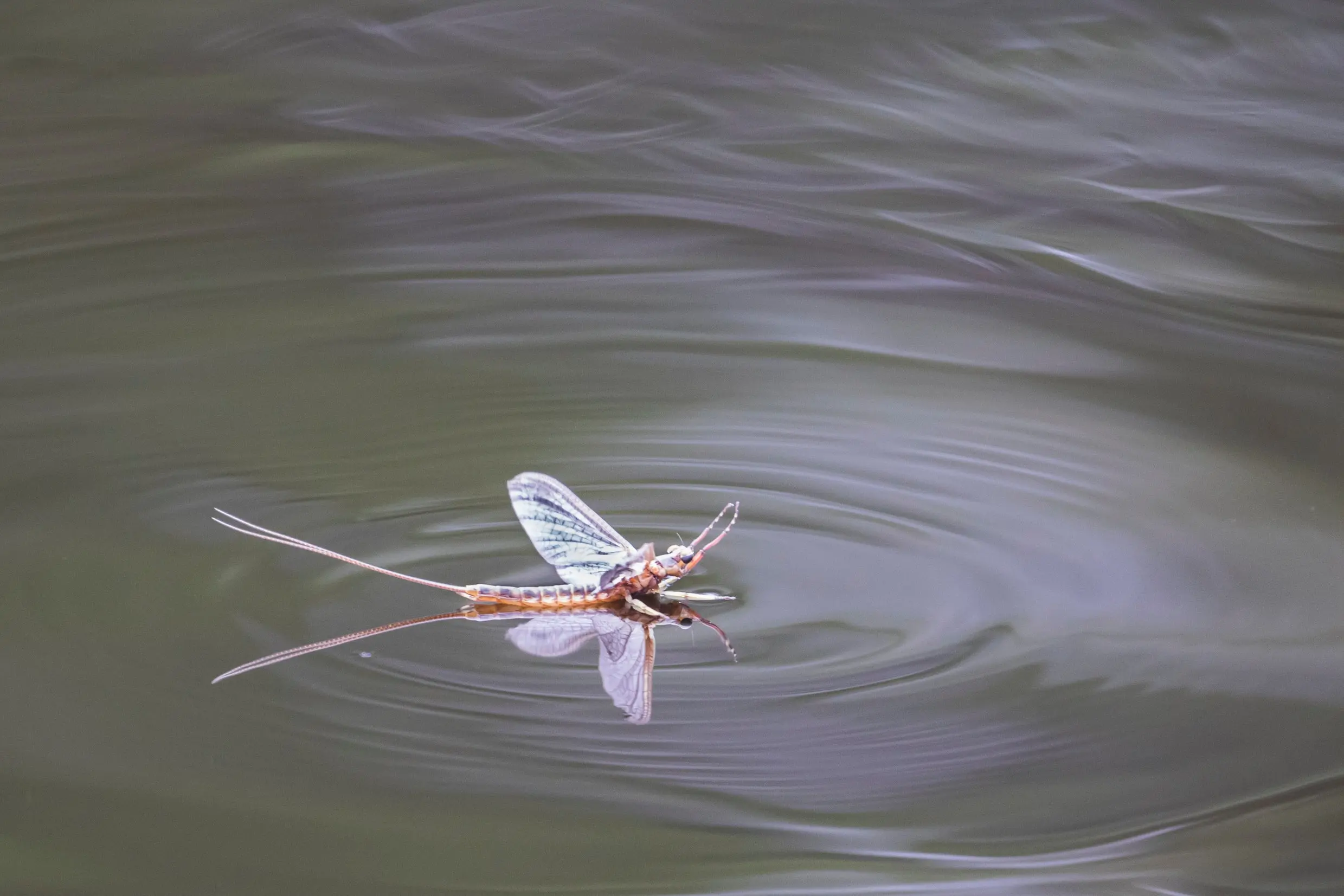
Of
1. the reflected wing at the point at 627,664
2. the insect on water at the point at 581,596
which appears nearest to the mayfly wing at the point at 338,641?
the insect on water at the point at 581,596

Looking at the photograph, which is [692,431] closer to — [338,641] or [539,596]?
[539,596]

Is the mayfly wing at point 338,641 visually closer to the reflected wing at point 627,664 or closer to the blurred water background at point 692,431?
the blurred water background at point 692,431

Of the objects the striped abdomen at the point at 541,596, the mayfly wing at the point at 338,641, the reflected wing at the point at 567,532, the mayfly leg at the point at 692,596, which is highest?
the reflected wing at the point at 567,532

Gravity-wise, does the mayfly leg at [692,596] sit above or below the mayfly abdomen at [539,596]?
above

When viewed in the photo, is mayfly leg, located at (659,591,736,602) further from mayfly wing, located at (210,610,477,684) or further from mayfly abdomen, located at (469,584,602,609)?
mayfly wing, located at (210,610,477,684)

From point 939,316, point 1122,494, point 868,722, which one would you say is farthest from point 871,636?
point 939,316

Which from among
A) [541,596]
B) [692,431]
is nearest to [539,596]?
[541,596]
